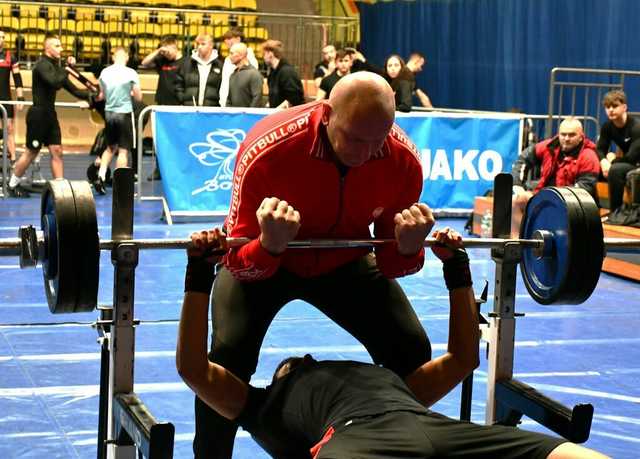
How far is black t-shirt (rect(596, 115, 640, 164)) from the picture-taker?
8539mm

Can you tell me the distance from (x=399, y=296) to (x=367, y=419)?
82 centimetres

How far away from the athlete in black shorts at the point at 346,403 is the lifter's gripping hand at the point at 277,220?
138 mm

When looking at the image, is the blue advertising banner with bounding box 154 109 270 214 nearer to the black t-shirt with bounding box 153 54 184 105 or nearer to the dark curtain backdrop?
the black t-shirt with bounding box 153 54 184 105

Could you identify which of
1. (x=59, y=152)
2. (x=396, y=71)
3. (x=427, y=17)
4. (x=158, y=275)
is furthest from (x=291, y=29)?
(x=158, y=275)

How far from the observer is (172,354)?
17.4 feet

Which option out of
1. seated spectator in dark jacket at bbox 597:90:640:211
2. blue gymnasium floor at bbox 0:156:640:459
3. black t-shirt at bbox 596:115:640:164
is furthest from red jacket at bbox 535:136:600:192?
blue gymnasium floor at bbox 0:156:640:459

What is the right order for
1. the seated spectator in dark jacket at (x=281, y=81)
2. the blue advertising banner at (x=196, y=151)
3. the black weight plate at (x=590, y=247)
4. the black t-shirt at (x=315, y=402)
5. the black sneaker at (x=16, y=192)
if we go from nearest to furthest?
the black t-shirt at (x=315, y=402)
the black weight plate at (x=590, y=247)
the blue advertising banner at (x=196, y=151)
the black sneaker at (x=16, y=192)
the seated spectator in dark jacket at (x=281, y=81)

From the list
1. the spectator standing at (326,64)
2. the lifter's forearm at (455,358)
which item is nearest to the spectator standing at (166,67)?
the spectator standing at (326,64)

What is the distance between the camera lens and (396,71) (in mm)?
11188

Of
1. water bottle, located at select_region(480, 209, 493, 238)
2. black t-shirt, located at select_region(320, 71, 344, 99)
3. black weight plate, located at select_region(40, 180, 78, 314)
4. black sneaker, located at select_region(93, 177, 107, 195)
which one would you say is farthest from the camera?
black t-shirt, located at select_region(320, 71, 344, 99)

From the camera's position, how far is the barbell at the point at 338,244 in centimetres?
290

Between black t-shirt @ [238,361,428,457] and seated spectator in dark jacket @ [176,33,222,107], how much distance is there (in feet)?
27.6

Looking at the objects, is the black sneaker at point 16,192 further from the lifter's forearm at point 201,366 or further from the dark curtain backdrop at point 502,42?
the lifter's forearm at point 201,366

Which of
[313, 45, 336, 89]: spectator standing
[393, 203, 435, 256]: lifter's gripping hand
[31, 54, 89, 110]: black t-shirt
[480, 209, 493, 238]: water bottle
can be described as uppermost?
[313, 45, 336, 89]: spectator standing
